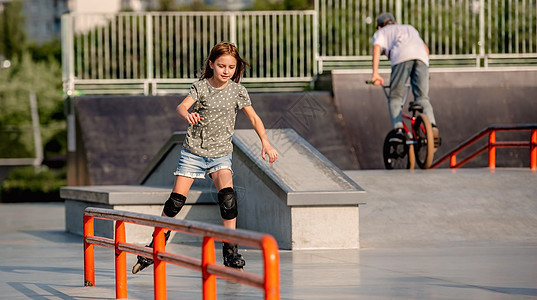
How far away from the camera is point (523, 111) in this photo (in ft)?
59.1

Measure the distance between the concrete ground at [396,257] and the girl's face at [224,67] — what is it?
147 centimetres

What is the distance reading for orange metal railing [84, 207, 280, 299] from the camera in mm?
3984

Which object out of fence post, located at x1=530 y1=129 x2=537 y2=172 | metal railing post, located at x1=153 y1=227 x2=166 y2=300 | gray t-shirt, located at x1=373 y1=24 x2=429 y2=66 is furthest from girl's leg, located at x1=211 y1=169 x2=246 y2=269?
fence post, located at x1=530 y1=129 x2=537 y2=172

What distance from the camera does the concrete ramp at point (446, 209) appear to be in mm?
9133

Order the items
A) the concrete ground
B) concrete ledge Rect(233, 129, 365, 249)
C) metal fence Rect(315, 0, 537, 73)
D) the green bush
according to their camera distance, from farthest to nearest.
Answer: the green bush < metal fence Rect(315, 0, 537, 73) < concrete ledge Rect(233, 129, 365, 249) < the concrete ground

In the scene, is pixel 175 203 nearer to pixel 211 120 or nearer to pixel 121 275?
pixel 211 120

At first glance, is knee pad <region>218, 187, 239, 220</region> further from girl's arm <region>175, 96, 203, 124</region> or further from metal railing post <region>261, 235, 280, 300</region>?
metal railing post <region>261, 235, 280, 300</region>

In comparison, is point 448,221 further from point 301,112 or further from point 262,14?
point 262,14

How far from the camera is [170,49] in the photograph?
64.8ft

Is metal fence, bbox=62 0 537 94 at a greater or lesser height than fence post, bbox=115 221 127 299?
greater

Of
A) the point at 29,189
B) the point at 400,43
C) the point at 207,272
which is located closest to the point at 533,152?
the point at 400,43

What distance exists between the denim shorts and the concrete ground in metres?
0.79

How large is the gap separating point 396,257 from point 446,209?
175 cm

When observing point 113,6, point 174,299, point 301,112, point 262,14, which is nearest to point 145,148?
point 301,112
